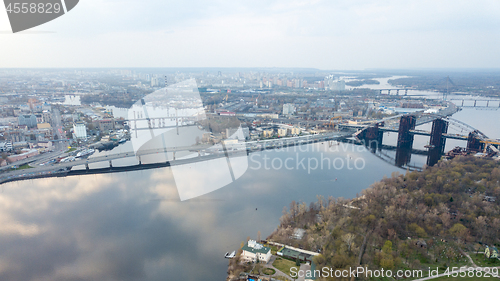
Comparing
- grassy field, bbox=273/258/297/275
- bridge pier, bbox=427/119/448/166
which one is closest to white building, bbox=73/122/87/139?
grassy field, bbox=273/258/297/275

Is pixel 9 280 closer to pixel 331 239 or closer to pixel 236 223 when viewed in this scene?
pixel 236 223

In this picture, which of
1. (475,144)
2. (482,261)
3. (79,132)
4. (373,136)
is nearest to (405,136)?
(373,136)

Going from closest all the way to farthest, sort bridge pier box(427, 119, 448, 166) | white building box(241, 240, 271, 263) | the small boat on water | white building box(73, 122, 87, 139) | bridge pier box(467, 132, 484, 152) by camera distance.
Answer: white building box(241, 240, 271, 263), the small boat on water, bridge pier box(467, 132, 484, 152), bridge pier box(427, 119, 448, 166), white building box(73, 122, 87, 139)

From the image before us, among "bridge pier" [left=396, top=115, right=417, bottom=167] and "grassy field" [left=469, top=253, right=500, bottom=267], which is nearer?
"grassy field" [left=469, top=253, right=500, bottom=267]

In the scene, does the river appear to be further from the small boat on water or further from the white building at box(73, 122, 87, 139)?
the white building at box(73, 122, 87, 139)

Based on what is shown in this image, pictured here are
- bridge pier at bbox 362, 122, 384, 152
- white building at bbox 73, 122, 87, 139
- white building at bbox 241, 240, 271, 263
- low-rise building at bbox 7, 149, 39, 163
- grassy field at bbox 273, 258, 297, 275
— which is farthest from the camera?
bridge pier at bbox 362, 122, 384, 152

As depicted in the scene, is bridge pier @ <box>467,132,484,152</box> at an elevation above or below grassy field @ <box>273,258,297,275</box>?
above

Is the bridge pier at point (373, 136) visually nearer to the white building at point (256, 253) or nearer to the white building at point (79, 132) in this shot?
the white building at point (256, 253)
